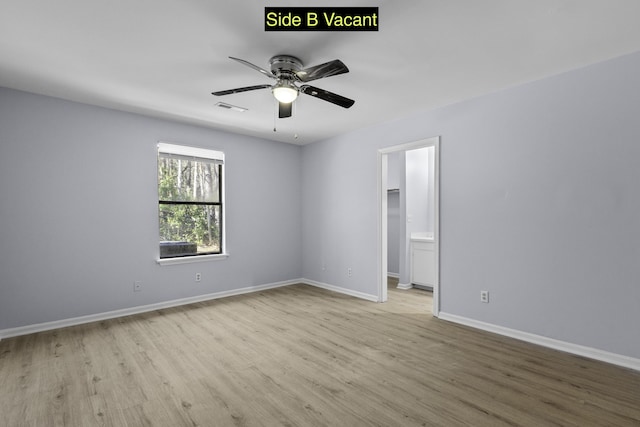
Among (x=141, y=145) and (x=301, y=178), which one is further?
(x=301, y=178)

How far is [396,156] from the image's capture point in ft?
21.0

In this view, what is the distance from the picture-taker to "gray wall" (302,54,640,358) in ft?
8.75

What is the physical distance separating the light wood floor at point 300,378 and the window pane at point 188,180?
72.7 inches

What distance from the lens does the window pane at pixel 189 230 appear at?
4562 millimetres

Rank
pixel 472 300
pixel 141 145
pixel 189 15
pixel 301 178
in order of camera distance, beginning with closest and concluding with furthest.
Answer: pixel 189 15
pixel 472 300
pixel 141 145
pixel 301 178

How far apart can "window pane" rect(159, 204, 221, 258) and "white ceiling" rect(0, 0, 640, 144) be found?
5.33ft

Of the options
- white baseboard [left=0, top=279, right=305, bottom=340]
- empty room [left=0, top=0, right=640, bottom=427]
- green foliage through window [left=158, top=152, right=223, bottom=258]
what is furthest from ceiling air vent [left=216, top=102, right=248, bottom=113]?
white baseboard [left=0, top=279, right=305, bottom=340]

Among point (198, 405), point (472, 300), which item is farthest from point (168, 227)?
point (472, 300)

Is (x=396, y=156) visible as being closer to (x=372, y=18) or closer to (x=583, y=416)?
(x=372, y=18)

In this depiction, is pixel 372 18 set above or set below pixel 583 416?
above

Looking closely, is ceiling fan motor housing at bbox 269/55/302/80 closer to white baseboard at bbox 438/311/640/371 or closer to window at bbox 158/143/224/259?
window at bbox 158/143/224/259

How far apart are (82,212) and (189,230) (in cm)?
136

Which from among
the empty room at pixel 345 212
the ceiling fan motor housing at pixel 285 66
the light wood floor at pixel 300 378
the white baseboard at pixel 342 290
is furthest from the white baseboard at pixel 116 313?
the ceiling fan motor housing at pixel 285 66

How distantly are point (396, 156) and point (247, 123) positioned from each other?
3.16 metres
